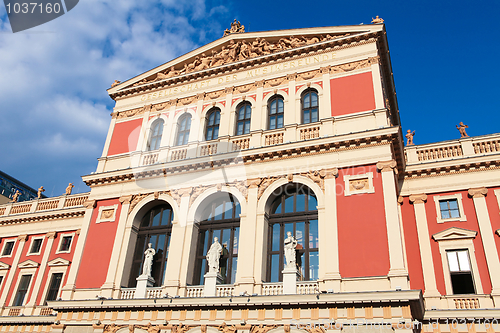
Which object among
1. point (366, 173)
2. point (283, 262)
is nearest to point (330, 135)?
point (366, 173)

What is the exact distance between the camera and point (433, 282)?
1825cm

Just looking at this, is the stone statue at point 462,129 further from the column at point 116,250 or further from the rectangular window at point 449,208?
the column at point 116,250

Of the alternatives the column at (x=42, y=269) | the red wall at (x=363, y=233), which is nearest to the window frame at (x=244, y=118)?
the red wall at (x=363, y=233)

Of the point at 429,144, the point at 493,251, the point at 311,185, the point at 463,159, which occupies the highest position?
the point at 429,144

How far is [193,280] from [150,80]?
527 inches

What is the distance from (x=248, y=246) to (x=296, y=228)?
2328mm

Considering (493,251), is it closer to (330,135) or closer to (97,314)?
(330,135)

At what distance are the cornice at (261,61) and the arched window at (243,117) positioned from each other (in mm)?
2394

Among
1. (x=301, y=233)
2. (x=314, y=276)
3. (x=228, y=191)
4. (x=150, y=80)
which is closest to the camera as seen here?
(x=314, y=276)

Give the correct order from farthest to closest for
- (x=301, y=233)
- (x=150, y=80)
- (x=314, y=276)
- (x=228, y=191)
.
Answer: (x=150, y=80)
(x=228, y=191)
(x=301, y=233)
(x=314, y=276)

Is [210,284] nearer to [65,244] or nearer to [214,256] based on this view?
[214,256]

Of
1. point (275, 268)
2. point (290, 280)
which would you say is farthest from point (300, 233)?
point (290, 280)

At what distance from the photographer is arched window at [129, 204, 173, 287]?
20547 mm

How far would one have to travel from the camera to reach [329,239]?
1705cm
